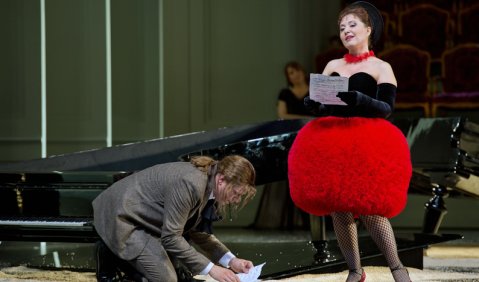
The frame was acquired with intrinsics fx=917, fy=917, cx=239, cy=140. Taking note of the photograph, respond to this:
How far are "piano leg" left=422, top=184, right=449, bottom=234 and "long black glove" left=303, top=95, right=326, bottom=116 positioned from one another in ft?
6.57

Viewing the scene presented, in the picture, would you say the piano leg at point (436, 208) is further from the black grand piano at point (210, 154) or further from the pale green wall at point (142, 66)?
the pale green wall at point (142, 66)

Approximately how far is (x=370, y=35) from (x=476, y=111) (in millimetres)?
4278

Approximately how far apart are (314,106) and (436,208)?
2114 millimetres

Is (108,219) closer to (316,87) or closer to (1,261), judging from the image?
(316,87)

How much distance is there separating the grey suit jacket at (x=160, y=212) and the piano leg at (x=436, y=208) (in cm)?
237

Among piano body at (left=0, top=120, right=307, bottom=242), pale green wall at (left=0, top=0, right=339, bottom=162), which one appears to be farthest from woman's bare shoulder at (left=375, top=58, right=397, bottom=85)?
pale green wall at (left=0, top=0, right=339, bottom=162)

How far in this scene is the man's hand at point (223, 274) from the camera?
2.81 meters

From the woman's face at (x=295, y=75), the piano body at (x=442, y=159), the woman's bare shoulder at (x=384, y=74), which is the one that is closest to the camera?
the woman's bare shoulder at (x=384, y=74)

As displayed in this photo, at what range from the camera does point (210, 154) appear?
423 centimetres

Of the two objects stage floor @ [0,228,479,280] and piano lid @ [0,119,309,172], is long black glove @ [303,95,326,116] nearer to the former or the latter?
stage floor @ [0,228,479,280]

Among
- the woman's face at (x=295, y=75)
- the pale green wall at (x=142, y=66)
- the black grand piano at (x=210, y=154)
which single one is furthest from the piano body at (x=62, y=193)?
the pale green wall at (x=142, y=66)

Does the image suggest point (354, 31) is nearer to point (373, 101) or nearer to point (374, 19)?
point (374, 19)

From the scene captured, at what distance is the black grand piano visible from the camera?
3.98 meters

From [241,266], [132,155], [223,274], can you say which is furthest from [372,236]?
[132,155]
